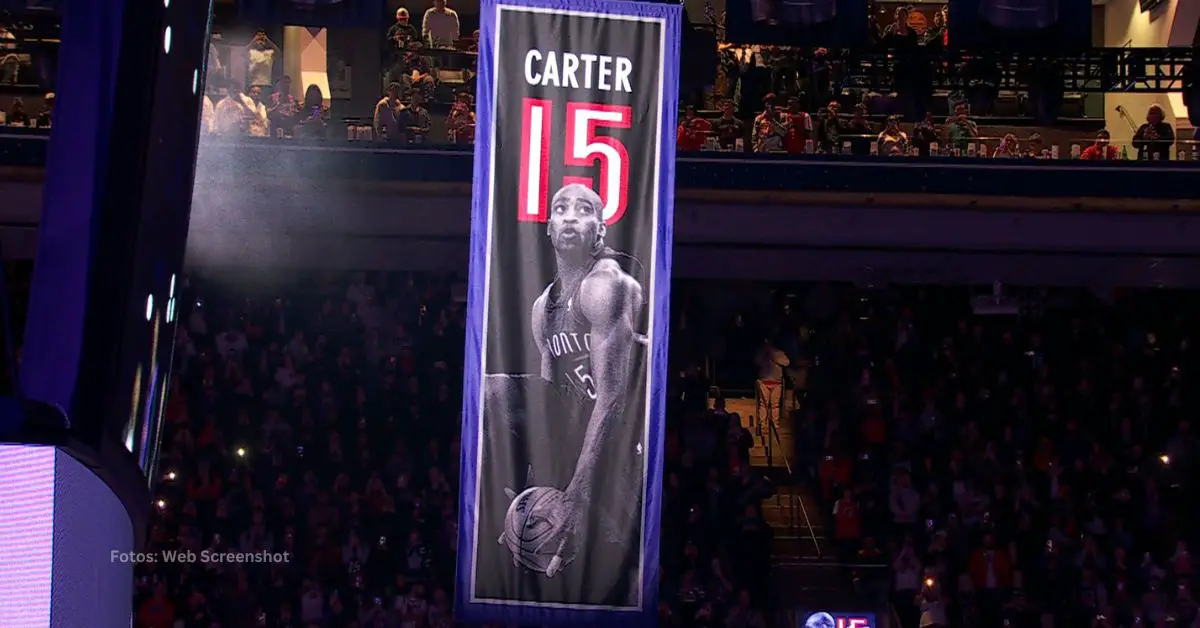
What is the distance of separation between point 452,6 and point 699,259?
21.9 feet

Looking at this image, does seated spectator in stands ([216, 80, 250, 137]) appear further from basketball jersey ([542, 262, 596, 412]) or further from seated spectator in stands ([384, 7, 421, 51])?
basketball jersey ([542, 262, 596, 412])

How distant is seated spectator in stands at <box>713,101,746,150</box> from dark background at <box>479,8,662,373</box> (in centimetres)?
781

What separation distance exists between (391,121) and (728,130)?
365 centimetres

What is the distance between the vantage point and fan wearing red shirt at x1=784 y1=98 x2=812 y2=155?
18156 millimetres

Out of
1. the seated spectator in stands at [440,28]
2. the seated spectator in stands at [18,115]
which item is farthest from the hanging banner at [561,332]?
the seated spectator in stands at [440,28]

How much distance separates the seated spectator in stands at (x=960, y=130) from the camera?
715 inches

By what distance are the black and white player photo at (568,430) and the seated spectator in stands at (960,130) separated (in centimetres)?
888

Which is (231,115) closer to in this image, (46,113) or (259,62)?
(259,62)

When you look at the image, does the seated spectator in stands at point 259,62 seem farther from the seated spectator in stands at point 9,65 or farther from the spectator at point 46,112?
the seated spectator in stands at point 9,65

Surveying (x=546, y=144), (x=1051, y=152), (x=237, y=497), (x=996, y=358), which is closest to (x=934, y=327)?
(x=996, y=358)

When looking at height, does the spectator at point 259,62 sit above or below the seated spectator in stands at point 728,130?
above

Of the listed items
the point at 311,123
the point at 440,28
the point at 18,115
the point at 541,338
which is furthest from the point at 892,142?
the point at 18,115

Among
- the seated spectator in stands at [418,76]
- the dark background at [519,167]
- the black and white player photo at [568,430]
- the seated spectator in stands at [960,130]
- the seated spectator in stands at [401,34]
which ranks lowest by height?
the black and white player photo at [568,430]

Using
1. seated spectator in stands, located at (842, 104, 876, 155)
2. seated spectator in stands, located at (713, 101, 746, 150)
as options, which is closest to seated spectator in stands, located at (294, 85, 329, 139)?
seated spectator in stands, located at (713, 101, 746, 150)
